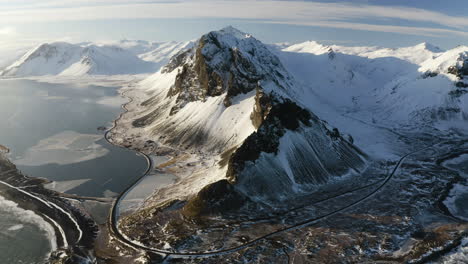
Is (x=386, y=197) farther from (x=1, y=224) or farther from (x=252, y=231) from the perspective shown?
(x=1, y=224)

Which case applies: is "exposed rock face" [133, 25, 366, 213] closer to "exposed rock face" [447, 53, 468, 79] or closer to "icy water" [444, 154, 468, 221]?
"icy water" [444, 154, 468, 221]

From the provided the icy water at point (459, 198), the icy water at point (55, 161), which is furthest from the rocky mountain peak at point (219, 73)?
the icy water at point (459, 198)

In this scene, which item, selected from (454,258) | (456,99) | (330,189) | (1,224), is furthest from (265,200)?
(456,99)

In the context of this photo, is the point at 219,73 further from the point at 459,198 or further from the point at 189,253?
the point at 459,198

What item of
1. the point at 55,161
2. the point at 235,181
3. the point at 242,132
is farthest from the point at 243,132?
the point at 55,161

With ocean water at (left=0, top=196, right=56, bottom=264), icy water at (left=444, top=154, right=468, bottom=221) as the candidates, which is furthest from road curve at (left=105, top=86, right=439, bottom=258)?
icy water at (left=444, top=154, right=468, bottom=221)

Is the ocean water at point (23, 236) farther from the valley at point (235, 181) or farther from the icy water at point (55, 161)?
the valley at point (235, 181)
